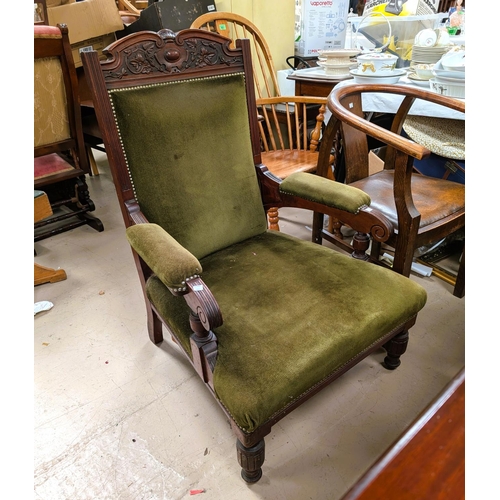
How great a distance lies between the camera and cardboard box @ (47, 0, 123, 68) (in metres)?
2.73

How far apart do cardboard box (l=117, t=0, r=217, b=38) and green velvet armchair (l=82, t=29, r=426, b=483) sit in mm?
1627

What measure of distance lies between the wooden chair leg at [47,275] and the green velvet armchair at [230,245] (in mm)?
797

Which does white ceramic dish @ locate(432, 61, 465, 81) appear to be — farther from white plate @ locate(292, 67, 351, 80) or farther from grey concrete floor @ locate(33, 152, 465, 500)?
grey concrete floor @ locate(33, 152, 465, 500)

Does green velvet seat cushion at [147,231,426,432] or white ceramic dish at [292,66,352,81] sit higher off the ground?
white ceramic dish at [292,66,352,81]

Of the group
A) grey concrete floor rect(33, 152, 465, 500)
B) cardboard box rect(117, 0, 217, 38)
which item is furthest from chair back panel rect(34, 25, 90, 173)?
grey concrete floor rect(33, 152, 465, 500)

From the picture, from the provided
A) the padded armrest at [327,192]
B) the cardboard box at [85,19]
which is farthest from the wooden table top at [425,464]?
the cardboard box at [85,19]

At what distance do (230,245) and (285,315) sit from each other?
422 millimetres

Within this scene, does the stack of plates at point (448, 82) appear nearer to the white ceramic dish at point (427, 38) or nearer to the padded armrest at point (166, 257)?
the white ceramic dish at point (427, 38)

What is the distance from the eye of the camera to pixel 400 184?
1.24 metres

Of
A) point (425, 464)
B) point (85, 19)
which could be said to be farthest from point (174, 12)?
point (425, 464)

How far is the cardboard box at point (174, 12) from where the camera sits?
246 centimetres

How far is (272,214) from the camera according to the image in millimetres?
1817
